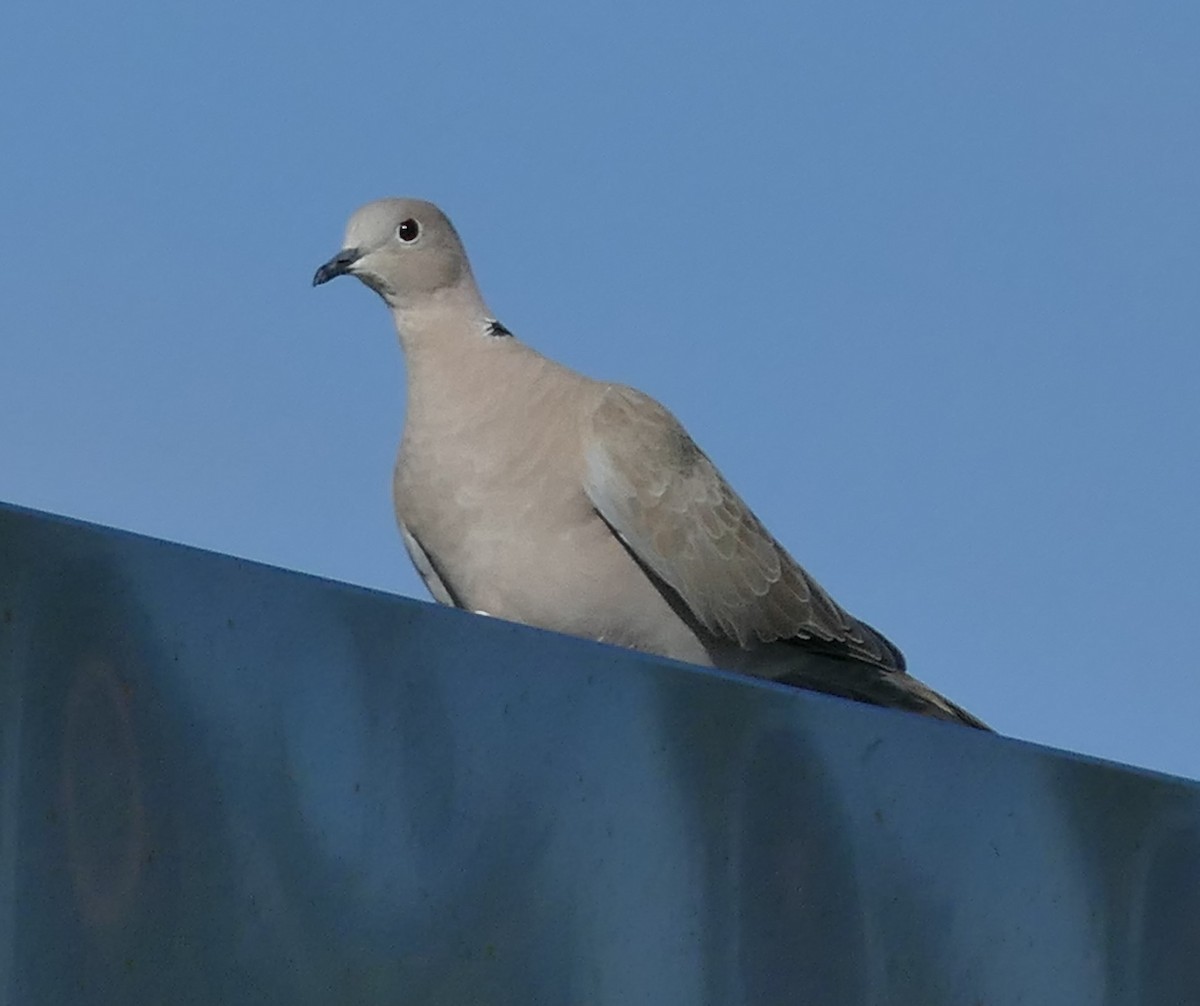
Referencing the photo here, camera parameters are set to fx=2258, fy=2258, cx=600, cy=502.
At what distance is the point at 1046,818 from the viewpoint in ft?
8.82

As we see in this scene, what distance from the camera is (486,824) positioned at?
2.30 m

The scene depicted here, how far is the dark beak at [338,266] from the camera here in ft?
16.7

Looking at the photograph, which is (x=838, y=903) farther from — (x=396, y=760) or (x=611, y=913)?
(x=396, y=760)

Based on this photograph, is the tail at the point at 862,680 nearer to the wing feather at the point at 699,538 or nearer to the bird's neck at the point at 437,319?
the wing feather at the point at 699,538

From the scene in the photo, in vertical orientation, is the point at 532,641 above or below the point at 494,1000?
above

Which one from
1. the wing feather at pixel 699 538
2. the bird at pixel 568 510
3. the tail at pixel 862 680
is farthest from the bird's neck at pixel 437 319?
the tail at pixel 862 680

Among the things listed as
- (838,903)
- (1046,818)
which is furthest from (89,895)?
(1046,818)

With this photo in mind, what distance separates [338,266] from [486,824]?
2.97 m

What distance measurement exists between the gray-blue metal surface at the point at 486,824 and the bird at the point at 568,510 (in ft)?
6.34

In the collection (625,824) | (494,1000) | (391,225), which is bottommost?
(494,1000)

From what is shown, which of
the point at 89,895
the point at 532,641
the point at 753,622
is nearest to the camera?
the point at 89,895

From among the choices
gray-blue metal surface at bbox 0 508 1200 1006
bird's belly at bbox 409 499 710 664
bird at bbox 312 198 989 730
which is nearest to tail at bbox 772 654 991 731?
bird at bbox 312 198 989 730

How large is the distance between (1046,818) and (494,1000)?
0.77 meters

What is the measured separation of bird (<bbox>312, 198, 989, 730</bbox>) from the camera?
4574mm
